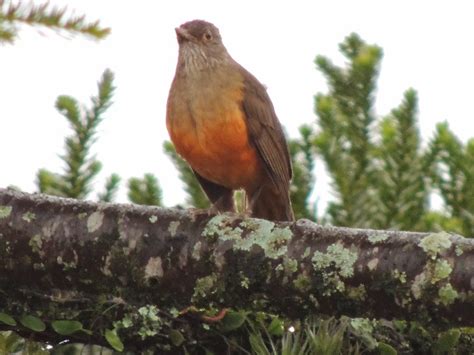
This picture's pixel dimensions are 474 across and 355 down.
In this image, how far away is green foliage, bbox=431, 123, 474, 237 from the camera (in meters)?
3.72

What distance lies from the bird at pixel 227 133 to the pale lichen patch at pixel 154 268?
5.06 ft

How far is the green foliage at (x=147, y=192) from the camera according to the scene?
396cm

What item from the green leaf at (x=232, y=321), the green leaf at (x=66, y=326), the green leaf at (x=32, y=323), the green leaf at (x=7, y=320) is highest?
the green leaf at (x=232, y=321)

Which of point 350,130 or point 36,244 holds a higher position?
point 350,130

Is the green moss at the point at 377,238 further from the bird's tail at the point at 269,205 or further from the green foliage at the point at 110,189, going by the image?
the bird's tail at the point at 269,205

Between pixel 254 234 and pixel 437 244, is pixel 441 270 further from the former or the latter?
pixel 254 234

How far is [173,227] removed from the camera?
288cm

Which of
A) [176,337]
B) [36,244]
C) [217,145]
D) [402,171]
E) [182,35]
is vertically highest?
[182,35]

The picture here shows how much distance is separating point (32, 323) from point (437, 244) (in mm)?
1164

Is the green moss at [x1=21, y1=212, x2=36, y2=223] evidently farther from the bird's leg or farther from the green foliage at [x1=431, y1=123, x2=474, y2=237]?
the bird's leg

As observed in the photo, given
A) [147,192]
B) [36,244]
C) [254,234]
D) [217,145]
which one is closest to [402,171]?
[217,145]

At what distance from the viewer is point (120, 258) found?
282 cm

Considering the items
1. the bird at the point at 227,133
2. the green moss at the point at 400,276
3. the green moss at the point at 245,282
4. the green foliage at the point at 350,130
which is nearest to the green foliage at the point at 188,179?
the bird at the point at 227,133

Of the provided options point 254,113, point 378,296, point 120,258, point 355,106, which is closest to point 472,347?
point 378,296
